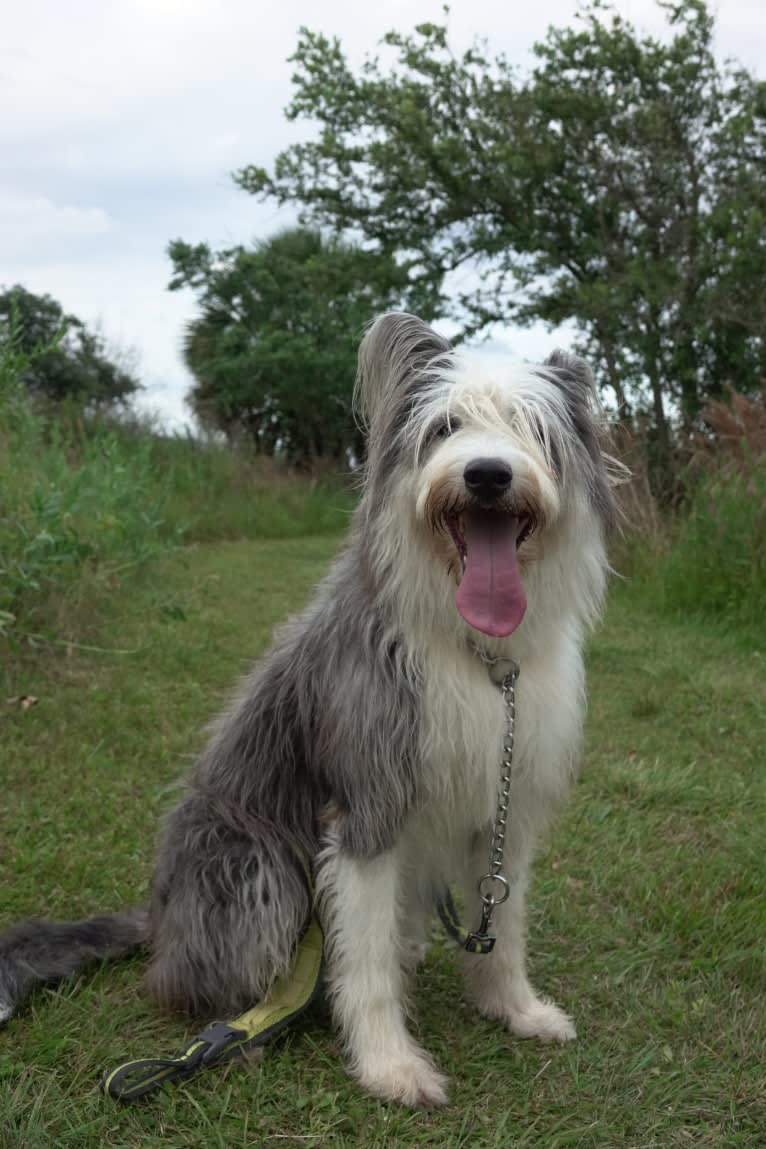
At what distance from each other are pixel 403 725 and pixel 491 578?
430mm

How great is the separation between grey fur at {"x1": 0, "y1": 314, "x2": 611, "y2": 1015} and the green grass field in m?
0.20

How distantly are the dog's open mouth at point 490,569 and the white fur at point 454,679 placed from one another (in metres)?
0.07

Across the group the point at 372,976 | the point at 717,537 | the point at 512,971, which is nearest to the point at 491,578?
the point at 372,976

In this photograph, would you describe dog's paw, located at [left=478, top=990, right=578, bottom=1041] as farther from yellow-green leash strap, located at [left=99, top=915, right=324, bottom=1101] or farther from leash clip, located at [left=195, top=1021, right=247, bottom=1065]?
leash clip, located at [left=195, top=1021, right=247, bottom=1065]

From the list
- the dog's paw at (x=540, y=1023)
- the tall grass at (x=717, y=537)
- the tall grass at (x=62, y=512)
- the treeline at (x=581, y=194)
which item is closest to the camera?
the dog's paw at (x=540, y=1023)

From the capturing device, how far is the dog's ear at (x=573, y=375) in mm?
2551

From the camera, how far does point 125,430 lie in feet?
42.6

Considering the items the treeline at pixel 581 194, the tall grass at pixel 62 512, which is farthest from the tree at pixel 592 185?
the tall grass at pixel 62 512

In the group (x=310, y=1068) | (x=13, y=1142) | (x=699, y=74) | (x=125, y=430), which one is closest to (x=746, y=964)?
(x=310, y=1068)

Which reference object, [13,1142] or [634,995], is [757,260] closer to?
[634,995]

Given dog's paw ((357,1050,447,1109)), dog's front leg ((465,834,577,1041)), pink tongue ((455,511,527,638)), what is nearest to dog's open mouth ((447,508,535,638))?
pink tongue ((455,511,527,638))

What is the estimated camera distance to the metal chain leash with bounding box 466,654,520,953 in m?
2.37

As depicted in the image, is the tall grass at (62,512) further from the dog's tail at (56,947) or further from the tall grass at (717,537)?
the tall grass at (717,537)

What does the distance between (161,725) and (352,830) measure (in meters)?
2.78
